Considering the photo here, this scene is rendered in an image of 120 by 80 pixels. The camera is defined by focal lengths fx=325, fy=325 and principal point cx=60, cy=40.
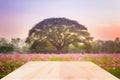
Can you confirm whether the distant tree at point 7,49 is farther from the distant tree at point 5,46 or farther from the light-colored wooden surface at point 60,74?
the light-colored wooden surface at point 60,74

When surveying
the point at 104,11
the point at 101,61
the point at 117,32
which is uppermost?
the point at 104,11

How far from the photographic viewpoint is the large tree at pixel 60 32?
5.23 meters

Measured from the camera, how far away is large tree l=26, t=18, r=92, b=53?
5.23 m

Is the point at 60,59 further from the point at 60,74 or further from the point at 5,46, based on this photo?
the point at 60,74

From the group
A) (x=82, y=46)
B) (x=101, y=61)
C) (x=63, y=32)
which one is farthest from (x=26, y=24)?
(x=101, y=61)

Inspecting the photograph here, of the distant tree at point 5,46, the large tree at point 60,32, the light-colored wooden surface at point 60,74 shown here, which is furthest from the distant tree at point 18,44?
the light-colored wooden surface at point 60,74

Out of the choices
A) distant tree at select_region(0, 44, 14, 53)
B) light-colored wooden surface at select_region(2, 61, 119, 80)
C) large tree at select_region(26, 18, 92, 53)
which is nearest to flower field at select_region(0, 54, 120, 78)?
distant tree at select_region(0, 44, 14, 53)

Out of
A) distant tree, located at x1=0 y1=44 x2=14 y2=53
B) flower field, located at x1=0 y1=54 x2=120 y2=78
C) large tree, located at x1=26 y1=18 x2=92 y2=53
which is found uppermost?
large tree, located at x1=26 y1=18 x2=92 y2=53

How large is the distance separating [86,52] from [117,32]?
23.5 inches

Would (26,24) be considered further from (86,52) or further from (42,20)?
(86,52)

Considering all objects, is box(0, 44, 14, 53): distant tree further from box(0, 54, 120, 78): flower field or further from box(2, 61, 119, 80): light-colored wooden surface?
box(2, 61, 119, 80): light-colored wooden surface

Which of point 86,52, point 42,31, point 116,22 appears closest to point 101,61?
point 86,52

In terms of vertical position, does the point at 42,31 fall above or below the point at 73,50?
above

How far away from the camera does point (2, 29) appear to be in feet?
17.2
